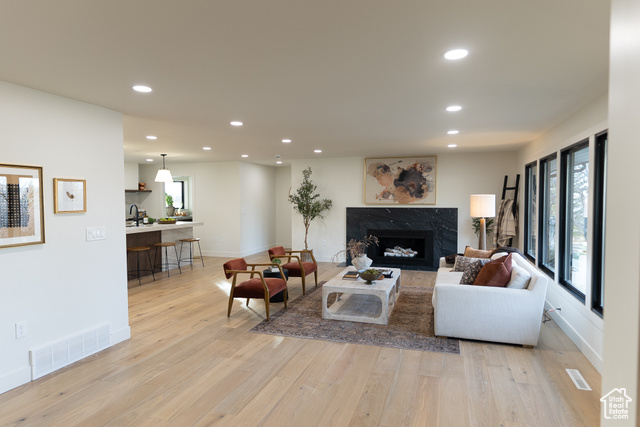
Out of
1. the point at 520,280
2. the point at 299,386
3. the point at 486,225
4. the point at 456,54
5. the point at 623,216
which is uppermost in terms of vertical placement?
the point at 456,54

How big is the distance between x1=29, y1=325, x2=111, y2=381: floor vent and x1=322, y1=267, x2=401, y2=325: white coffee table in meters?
2.31

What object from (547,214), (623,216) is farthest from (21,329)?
(547,214)

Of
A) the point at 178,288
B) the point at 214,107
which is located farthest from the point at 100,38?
the point at 178,288

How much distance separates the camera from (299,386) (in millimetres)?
2854

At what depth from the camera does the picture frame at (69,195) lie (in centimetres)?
317

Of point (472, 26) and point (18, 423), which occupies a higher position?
point (472, 26)

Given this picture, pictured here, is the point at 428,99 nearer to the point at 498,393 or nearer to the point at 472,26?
the point at 472,26

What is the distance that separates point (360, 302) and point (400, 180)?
344cm

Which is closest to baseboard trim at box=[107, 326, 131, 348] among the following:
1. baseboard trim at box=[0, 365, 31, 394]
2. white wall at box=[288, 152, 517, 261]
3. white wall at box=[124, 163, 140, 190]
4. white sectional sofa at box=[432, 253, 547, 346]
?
baseboard trim at box=[0, 365, 31, 394]

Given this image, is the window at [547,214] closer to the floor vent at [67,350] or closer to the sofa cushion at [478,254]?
the sofa cushion at [478,254]

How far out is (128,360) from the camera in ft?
10.9

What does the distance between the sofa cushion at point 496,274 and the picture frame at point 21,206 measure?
404cm

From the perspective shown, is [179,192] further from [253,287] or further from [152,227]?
[253,287]

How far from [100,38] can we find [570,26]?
2.54 metres
